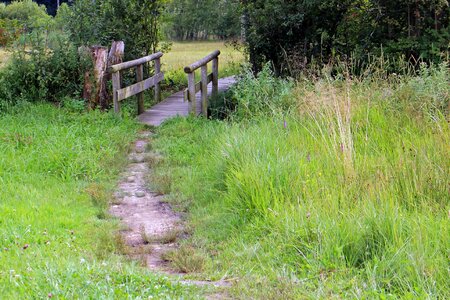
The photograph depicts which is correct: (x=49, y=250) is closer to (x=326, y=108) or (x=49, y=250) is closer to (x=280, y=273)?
(x=280, y=273)

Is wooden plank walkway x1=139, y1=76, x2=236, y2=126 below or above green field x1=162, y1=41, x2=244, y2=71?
below

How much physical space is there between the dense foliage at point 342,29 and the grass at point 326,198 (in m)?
3.47

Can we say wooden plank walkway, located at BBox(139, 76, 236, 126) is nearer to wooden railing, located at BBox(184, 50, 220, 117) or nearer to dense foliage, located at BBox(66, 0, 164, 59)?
wooden railing, located at BBox(184, 50, 220, 117)

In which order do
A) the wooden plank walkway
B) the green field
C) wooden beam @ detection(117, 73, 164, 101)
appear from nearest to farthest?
wooden beam @ detection(117, 73, 164, 101)
the wooden plank walkway
the green field

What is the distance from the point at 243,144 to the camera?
6.82 meters

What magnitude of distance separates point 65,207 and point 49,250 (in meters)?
1.40

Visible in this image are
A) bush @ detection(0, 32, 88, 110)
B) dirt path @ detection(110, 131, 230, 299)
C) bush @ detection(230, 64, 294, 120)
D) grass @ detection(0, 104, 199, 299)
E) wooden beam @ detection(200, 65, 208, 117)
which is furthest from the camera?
wooden beam @ detection(200, 65, 208, 117)

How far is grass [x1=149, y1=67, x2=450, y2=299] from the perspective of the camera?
13.4 feet

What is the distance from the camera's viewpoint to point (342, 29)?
1278 centimetres

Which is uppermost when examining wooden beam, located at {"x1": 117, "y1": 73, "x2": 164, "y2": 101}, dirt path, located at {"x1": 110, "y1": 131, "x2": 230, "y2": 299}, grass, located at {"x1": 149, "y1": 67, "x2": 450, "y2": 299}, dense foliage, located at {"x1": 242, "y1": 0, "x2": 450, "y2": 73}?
dense foliage, located at {"x1": 242, "y1": 0, "x2": 450, "y2": 73}

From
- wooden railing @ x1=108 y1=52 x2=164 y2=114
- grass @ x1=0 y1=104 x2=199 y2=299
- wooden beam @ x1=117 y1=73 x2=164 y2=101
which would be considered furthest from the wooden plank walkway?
grass @ x1=0 y1=104 x2=199 y2=299

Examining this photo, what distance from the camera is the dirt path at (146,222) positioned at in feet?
16.2

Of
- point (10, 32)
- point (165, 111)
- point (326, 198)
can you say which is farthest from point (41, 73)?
point (326, 198)

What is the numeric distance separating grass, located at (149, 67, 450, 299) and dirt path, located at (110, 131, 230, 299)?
0.64ft
